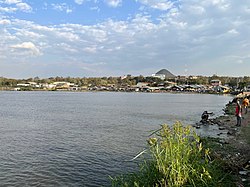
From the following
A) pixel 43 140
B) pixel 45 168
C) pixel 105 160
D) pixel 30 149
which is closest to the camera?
pixel 45 168

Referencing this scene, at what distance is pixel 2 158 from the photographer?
53.1 ft

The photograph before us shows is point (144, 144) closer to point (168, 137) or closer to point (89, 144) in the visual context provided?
point (89, 144)

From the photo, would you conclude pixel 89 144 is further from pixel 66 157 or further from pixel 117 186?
pixel 117 186

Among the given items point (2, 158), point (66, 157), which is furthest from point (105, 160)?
point (2, 158)

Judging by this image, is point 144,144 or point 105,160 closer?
point 105,160

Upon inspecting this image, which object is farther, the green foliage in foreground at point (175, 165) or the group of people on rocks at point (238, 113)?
the group of people on rocks at point (238, 113)

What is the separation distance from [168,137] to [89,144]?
13.2 m

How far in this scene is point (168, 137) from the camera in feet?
25.0

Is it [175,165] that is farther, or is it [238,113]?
[238,113]

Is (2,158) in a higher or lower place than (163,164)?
lower

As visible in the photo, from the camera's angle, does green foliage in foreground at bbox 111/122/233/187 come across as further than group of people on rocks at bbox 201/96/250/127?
No

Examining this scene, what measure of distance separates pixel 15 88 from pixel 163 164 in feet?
675

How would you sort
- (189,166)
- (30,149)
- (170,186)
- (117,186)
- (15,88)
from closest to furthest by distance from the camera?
(170,186) < (189,166) < (117,186) < (30,149) < (15,88)

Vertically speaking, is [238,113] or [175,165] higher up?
[175,165]
